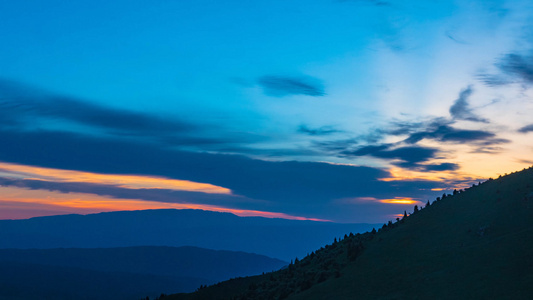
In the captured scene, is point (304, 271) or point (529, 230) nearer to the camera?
point (529, 230)

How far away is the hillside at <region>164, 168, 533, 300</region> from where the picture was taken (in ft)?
79.8

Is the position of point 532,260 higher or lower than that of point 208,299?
higher

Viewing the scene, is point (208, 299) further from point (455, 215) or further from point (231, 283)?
point (455, 215)

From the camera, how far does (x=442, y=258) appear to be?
94.8 ft

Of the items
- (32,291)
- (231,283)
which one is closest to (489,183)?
(231,283)

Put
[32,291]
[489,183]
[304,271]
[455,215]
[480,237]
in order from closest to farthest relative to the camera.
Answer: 1. [480,237]
2. [455,215]
3. [304,271]
4. [489,183]
5. [32,291]

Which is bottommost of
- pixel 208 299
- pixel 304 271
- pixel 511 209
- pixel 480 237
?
pixel 208 299

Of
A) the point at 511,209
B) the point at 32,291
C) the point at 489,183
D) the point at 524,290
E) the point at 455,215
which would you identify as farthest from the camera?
the point at 32,291

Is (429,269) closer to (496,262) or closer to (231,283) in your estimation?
(496,262)

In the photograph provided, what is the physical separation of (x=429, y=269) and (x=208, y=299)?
94.3 ft

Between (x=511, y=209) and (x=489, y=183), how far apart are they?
11290mm

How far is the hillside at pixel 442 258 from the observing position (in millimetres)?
24312

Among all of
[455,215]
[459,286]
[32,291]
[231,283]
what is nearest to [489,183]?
[455,215]

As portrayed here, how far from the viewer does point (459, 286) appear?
951 inches
